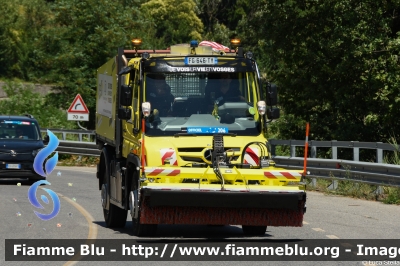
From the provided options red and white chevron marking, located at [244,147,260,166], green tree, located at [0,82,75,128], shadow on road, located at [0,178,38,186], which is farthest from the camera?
green tree, located at [0,82,75,128]

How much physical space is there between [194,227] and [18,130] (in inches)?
475

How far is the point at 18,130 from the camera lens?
2580 cm

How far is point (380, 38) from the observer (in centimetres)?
2534

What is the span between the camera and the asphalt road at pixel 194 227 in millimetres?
13219

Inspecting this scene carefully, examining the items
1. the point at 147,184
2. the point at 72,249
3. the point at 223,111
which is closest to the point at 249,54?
the point at 223,111

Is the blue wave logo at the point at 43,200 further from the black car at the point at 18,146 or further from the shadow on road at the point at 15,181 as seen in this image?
the shadow on road at the point at 15,181

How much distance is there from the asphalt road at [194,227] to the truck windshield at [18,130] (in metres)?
4.82

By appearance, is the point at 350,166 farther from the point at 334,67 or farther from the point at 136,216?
the point at 136,216

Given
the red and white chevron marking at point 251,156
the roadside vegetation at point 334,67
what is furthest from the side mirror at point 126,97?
the roadside vegetation at point 334,67

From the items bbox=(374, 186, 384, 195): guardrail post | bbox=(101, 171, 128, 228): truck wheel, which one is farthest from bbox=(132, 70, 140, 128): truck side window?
bbox=(374, 186, 384, 195): guardrail post

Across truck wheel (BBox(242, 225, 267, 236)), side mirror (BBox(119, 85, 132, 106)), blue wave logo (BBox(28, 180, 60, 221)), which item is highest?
side mirror (BBox(119, 85, 132, 106))

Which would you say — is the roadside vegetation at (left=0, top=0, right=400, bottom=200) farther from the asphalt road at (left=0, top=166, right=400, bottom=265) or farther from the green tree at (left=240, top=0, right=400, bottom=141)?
the asphalt road at (left=0, top=166, right=400, bottom=265)

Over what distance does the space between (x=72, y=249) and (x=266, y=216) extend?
8.28 ft

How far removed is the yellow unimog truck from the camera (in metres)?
12.1
